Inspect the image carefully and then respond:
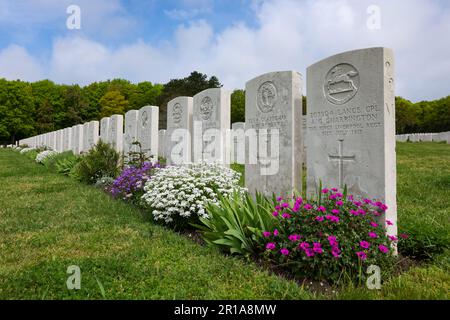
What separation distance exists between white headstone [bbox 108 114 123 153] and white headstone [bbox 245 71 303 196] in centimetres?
742

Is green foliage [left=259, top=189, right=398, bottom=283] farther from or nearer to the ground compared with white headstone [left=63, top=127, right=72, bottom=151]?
nearer to the ground

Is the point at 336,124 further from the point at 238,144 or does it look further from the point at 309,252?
the point at 238,144

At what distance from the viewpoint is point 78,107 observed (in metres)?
51.0

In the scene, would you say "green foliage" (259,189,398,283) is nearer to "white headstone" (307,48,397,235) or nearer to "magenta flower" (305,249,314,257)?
"magenta flower" (305,249,314,257)

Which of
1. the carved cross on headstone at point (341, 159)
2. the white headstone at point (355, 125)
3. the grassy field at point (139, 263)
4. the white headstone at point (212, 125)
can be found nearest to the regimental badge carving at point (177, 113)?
the white headstone at point (212, 125)

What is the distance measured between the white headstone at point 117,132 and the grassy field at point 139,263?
20.7 feet

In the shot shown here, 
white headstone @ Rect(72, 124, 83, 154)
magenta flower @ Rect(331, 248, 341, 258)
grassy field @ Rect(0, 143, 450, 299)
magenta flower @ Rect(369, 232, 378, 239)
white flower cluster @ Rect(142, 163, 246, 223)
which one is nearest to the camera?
grassy field @ Rect(0, 143, 450, 299)

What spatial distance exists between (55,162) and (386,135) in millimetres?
13668

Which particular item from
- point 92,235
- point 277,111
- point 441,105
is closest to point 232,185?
point 277,111

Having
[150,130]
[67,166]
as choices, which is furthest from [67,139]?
[150,130]

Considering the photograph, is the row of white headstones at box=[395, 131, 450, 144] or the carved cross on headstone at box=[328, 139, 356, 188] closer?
the carved cross on headstone at box=[328, 139, 356, 188]

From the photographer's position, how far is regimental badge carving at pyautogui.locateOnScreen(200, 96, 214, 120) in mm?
7055

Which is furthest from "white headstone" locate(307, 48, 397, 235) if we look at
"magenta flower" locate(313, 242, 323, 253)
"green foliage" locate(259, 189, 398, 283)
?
"magenta flower" locate(313, 242, 323, 253)

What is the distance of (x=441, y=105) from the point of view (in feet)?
156
